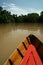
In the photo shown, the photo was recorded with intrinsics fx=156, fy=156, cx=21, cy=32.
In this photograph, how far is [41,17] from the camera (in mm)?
40656

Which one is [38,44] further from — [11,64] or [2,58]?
[11,64]

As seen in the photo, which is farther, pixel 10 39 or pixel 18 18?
pixel 18 18

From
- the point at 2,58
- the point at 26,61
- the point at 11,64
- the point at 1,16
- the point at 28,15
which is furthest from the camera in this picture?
the point at 28,15

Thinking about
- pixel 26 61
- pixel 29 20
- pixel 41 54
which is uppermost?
pixel 26 61

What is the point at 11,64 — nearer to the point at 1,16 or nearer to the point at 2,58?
the point at 2,58

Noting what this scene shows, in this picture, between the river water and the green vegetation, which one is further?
the green vegetation

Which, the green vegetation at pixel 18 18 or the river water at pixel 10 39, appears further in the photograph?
the green vegetation at pixel 18 18

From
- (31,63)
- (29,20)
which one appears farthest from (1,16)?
(31,63)

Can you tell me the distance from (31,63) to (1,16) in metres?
36.0

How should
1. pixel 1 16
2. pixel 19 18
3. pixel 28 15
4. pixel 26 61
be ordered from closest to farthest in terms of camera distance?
pixel 26 61 → pixel 1 16 → pixel 19 18 → pixel 28 15

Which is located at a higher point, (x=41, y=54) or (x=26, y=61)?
(x=26, y=61)

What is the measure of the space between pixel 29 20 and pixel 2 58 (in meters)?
36.8

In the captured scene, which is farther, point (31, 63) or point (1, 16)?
point (1, 16)

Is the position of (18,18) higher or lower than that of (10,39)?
lower
